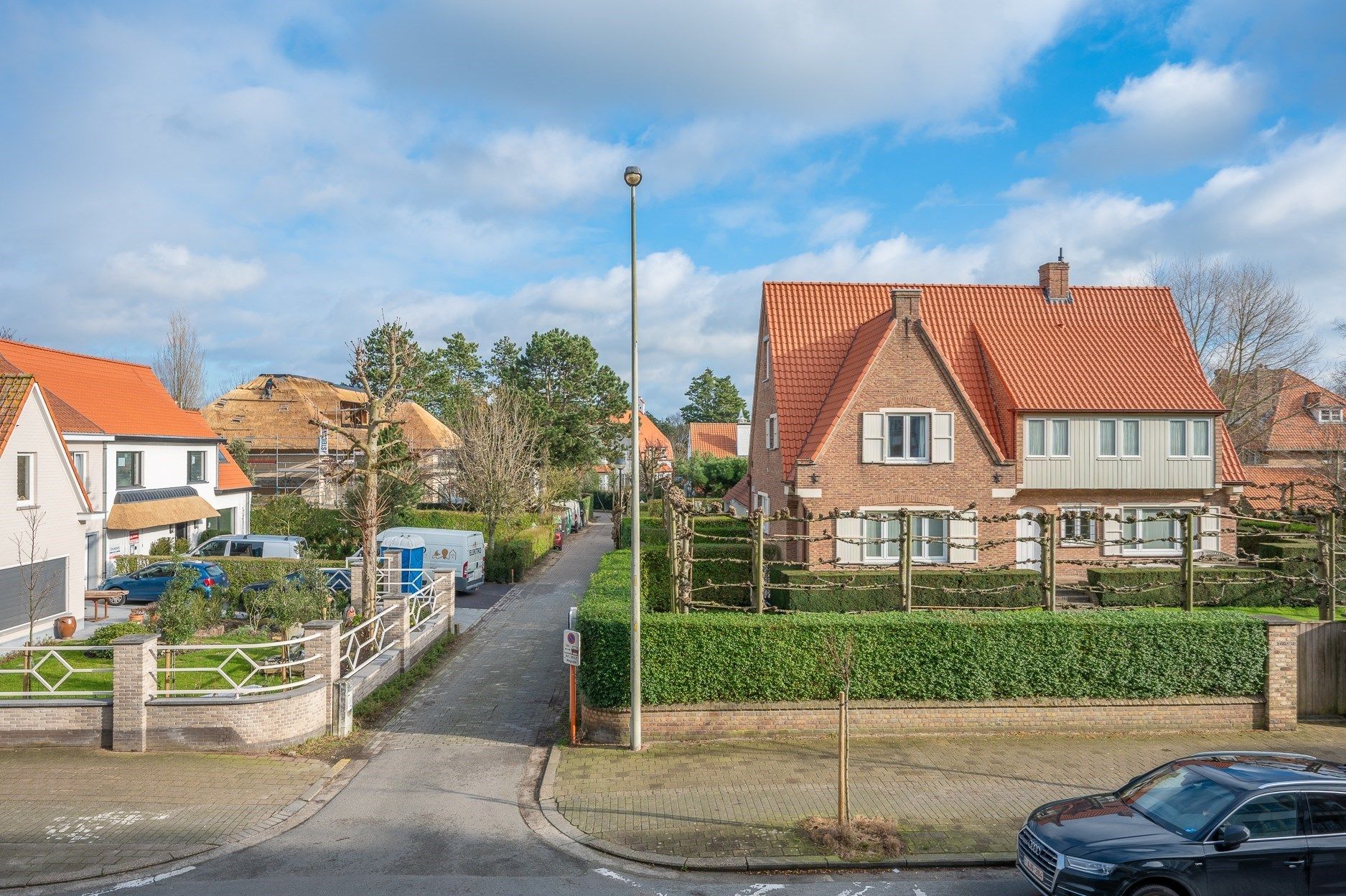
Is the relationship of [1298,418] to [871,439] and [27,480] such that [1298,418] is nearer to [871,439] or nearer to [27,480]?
[871,439]

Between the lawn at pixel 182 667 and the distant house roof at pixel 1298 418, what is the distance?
49.6m

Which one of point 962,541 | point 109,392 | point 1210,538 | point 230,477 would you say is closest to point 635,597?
point 962,541

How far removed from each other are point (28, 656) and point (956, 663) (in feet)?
49.0

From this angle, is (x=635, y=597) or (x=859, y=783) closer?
(x=859, y=783)

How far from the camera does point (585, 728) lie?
14.0 metres

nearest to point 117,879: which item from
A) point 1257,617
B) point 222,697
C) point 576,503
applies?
point 222,697

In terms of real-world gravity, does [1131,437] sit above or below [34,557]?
above

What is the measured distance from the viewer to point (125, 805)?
36.6ft

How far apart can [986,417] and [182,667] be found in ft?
73.3

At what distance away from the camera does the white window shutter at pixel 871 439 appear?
24.7 m

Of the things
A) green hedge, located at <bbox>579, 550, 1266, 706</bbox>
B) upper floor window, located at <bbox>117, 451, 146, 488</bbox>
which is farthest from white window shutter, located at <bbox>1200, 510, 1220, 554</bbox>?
upper floor window, located at <bbox>117, 451, 146, 488</bbox>

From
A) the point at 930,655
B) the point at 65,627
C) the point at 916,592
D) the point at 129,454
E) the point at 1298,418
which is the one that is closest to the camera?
the point at 930,655

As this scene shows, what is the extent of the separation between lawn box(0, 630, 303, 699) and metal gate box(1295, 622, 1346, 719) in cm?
1768

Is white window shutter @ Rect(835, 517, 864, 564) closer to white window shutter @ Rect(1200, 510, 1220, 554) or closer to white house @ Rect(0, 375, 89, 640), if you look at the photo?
white window shutter @ Rect(1200, 510, 1220, 554)
